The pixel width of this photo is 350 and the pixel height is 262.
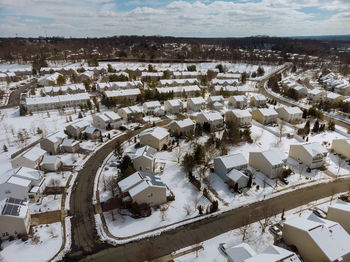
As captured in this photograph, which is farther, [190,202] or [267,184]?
[267,184]

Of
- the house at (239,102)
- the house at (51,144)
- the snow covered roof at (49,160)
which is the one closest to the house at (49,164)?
the snow covered roof at (49,160)

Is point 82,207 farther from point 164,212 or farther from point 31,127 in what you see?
point 31,127

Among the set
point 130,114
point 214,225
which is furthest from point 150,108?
point 214,225

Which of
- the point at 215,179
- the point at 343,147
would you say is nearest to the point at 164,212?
the point at 215,179

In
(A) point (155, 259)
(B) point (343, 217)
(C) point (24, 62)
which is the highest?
(C) point (24, 62)

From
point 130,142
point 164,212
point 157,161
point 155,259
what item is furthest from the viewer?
point 130,142

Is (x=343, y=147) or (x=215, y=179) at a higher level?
(x=343, y=147)

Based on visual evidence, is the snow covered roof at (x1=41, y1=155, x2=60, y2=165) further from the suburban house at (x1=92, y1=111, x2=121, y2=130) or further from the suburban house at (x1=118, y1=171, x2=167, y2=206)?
the suburban house at (x1=92, y1=111, x2=121, y2=130)
